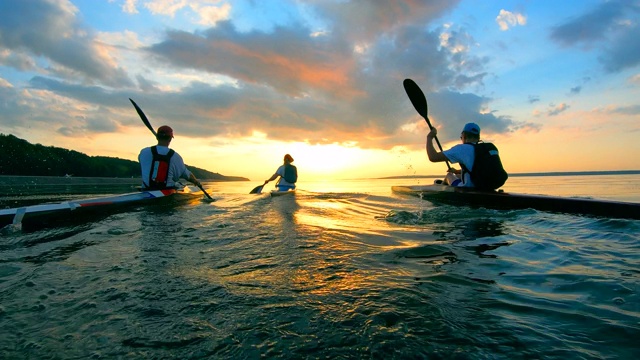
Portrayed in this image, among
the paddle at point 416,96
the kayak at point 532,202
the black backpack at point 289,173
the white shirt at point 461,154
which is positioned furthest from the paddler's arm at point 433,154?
the black backpack at point 289,173

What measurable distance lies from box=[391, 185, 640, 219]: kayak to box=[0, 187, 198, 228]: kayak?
8362 millimetres

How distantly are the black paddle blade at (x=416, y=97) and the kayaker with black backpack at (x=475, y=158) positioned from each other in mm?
2854

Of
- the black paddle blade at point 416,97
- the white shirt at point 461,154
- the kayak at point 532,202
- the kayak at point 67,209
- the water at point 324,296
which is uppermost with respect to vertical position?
the black paddle blade at point 416,97

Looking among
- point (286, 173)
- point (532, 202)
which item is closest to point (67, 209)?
point (286, 173)

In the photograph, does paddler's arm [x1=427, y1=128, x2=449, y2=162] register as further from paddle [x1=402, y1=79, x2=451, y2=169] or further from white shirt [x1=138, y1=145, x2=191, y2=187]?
white shirt [x1=138, y1=145, x2=191, y2=187]

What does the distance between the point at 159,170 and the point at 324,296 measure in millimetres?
8588

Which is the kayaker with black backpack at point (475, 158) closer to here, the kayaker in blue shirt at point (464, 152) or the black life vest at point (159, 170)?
the kayaker in blue shirt at point (464, 152)

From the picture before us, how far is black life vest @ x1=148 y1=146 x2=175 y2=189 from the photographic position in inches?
361

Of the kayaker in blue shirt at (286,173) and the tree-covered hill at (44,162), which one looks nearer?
the kayaker in blue shirt at (286,173)

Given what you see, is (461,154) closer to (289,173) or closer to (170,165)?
(170,165)

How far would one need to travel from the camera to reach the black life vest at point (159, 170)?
9172mm

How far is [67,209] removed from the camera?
6.58 meters

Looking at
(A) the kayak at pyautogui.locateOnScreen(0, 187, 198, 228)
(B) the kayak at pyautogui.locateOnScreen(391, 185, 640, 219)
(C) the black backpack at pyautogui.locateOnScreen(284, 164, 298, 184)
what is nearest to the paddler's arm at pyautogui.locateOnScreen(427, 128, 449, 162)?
(B) the kayak at pyautogui.locateOnScreen(391, 185, 640, 219)

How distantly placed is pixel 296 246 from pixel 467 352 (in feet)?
9.03
